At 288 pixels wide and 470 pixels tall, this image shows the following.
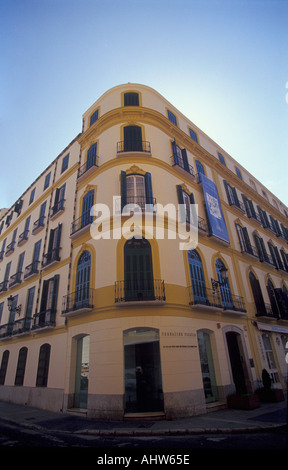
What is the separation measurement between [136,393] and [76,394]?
12.4 ft

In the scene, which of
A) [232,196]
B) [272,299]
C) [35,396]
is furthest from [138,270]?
[232,196]

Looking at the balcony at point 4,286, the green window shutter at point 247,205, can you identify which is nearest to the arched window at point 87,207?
the balcony at point 4,286

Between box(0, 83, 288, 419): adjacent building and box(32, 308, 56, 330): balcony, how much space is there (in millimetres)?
122

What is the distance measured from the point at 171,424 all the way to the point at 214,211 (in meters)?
12.9

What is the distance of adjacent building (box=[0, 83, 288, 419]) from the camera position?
1080cm

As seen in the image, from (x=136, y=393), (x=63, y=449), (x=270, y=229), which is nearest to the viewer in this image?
(x=63, y=449)

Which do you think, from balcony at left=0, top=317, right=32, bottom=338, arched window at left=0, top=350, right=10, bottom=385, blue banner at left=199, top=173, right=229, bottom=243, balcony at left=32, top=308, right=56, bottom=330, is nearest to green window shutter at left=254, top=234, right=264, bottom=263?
blue banner at left=199, top=173, right=229, bottom=243

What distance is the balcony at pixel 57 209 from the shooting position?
1803 centimetres

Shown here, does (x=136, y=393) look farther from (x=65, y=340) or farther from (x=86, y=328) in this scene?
(x=65, y=340)

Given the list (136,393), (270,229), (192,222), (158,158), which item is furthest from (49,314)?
(270,229)

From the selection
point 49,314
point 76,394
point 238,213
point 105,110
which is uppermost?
point 105,110

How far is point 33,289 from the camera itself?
18.3 m

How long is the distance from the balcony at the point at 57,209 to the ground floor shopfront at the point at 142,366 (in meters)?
8.38

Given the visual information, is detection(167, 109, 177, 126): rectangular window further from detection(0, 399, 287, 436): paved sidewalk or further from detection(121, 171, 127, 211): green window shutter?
detection(0, 399, 287, 436): paved sidewalk
